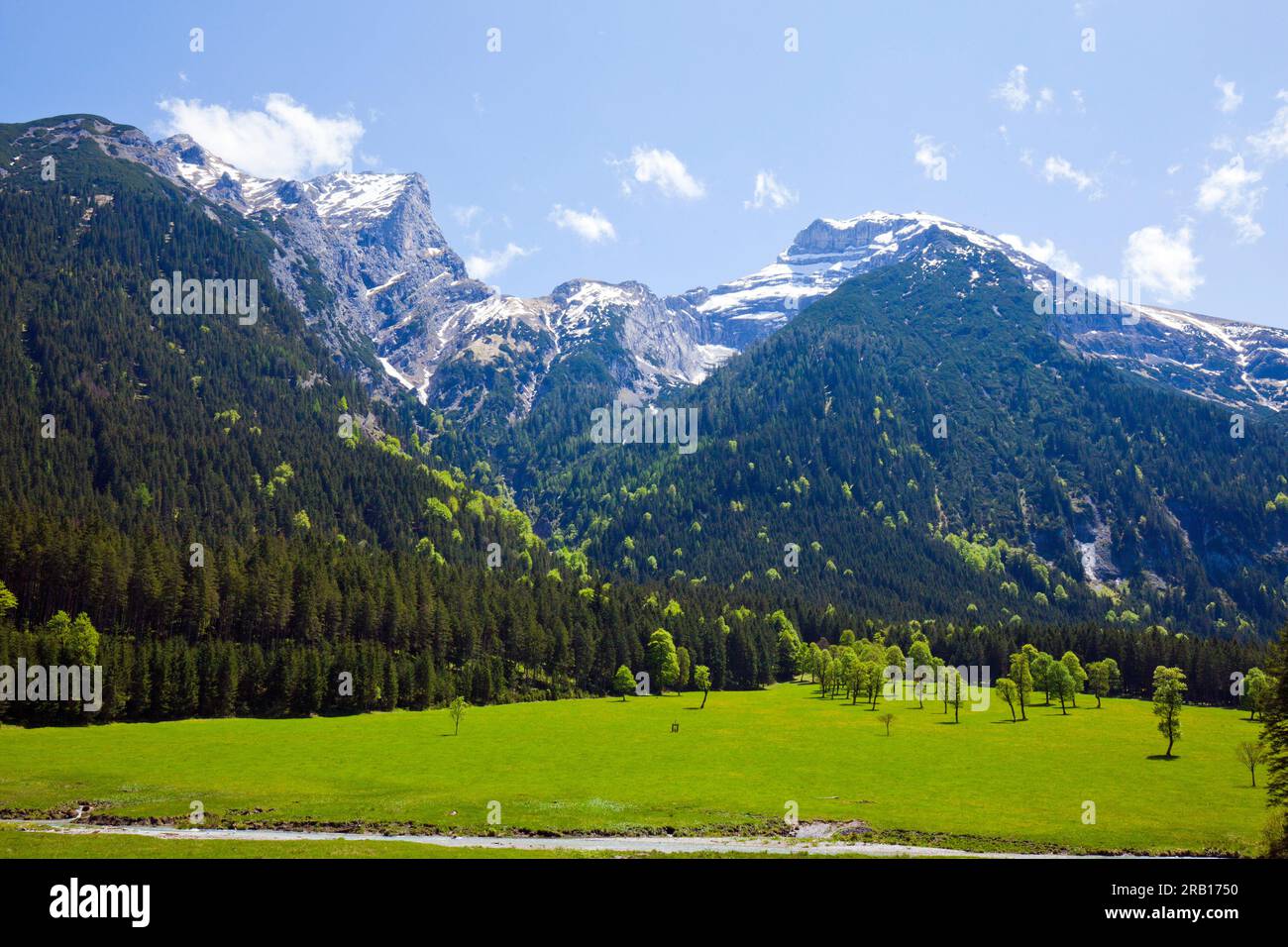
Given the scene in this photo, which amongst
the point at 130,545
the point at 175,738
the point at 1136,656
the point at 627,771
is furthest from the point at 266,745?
the point at 1136,656

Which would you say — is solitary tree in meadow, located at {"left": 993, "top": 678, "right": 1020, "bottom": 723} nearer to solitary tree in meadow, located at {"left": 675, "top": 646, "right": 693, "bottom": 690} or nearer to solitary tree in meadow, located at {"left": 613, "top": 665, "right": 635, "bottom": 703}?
solitary tree in meadow, located at {"left": 675, "top": 646, "right": 693, "bottom": 690}

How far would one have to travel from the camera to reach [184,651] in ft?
390

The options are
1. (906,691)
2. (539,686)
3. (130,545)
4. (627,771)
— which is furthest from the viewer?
(906,691)

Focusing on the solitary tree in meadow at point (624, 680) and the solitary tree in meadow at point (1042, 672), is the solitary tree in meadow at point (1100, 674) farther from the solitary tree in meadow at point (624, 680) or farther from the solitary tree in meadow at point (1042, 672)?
the solitary tree in meadow at point (624, 680)

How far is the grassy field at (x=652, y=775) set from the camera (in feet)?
214

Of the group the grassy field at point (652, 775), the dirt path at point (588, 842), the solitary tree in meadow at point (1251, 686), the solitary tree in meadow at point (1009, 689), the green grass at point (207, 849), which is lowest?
the solitary tree in meadow at point (1251, 686)

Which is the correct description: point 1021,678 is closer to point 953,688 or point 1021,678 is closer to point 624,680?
point 953,688

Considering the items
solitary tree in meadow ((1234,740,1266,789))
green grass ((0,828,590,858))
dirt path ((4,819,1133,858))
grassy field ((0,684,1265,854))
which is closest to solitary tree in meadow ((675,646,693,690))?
grassy field ((0,684,1265,854))

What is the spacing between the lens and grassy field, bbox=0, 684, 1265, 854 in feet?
214

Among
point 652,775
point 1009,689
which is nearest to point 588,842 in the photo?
point 652,775

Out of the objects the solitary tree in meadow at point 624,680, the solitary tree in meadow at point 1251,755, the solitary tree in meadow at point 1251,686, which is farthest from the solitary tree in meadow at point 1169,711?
the solitary tree in meadow at point 624,680
